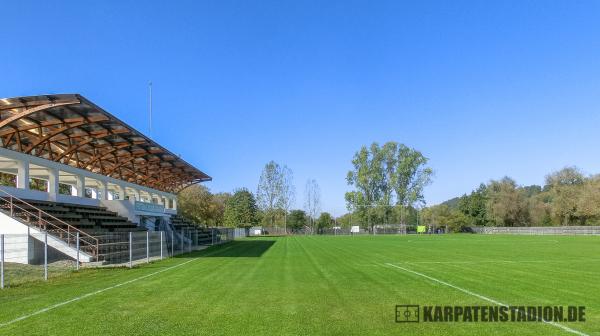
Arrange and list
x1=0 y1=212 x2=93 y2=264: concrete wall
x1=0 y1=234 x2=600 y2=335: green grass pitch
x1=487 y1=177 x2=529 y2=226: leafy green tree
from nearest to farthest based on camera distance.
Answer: x1=0 y1=234 x2=600 y2=335: green grass pitch, x1=0 y1=212 x2=93 y2=264: concrete wall, x1=487 y1=177 x2=529 y2=226: leafy green tree

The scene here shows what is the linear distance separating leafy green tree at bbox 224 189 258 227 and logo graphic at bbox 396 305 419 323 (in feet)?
306

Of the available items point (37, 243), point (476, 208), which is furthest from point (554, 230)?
point (37, 243)

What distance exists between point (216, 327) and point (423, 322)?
11.3 ft

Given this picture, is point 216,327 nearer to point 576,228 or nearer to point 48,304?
point 48,304

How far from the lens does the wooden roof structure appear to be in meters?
20.7

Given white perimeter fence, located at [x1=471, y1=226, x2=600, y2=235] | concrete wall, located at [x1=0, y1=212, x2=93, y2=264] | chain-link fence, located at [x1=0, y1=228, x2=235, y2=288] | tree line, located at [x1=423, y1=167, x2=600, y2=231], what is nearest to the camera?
chain-link fence, located at [x1=0, y1=228, x2=235, y2=288]

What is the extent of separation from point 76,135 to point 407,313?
23.5 meters

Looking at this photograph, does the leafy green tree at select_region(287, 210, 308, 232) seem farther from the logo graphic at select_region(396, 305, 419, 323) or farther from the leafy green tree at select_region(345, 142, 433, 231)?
the logo graphic at select_region(396, 305, 419, 323)

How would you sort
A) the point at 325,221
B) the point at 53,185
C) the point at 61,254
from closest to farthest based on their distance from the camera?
the point at 61,254
the point at 53,185
the point at 325,221

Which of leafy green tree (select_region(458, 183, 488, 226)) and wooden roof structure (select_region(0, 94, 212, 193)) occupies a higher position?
wooden roof structure (select_region(0, 94, 212, 193))

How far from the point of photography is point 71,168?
101ft

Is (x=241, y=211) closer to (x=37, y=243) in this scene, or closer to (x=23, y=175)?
(x=23, y=175)

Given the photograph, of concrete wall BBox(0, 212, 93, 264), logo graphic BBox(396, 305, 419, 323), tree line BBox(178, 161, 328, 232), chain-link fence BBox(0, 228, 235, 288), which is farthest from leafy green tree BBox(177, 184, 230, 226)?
logo graphic BBox(396, 305, 419, 323)

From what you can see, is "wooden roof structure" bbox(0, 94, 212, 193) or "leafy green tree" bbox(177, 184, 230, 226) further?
"leafy green tree" bbox(177, 184, 230, 226)
